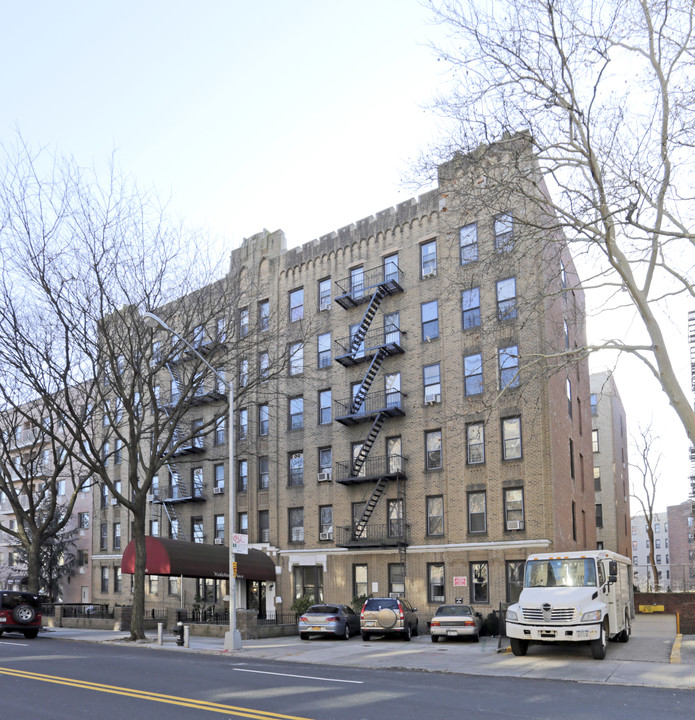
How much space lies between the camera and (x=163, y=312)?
3030cm

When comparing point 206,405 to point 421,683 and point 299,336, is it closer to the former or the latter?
point 299,336

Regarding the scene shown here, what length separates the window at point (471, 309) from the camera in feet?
110

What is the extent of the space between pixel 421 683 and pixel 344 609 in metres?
14.1

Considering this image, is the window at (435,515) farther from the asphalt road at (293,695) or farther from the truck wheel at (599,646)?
the asphalt road at (293,695)

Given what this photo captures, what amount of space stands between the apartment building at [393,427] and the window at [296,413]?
0.24 ft

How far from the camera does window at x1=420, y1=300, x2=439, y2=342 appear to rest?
34.6m

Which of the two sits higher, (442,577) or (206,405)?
(206,405)

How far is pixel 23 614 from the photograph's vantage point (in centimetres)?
2942

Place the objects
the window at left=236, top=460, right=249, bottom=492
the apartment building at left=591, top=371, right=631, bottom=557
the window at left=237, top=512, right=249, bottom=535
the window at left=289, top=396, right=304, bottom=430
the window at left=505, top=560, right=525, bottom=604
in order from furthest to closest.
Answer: the apartment building at left=591, top=371, right=631, bottom=557 → the window at left=236, top=460, right=249, bottom=492 → the window at left=237, top=512, right=249, bottom=535 → the window at left=289, top=396, right=304, bottom=430 → the window at left=505, top=560, right=525, bottom=604

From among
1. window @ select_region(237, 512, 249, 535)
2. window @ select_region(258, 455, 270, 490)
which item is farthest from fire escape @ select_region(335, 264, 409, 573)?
window @ select_region(237, 512, 249, 535)

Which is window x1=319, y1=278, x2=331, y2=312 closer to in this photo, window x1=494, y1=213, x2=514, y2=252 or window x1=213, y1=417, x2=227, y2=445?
window x1=213, y1=417, x2=227, y2=445

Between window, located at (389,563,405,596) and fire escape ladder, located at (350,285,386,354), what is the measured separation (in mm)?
9807

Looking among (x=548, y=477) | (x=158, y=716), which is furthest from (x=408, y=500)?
(x=158, y=716)

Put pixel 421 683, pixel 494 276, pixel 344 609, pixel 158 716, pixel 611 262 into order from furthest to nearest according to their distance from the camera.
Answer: pixel 494 276
pixel 344 609
pixel 611 262
pixel 421 683
pixel 158 716
